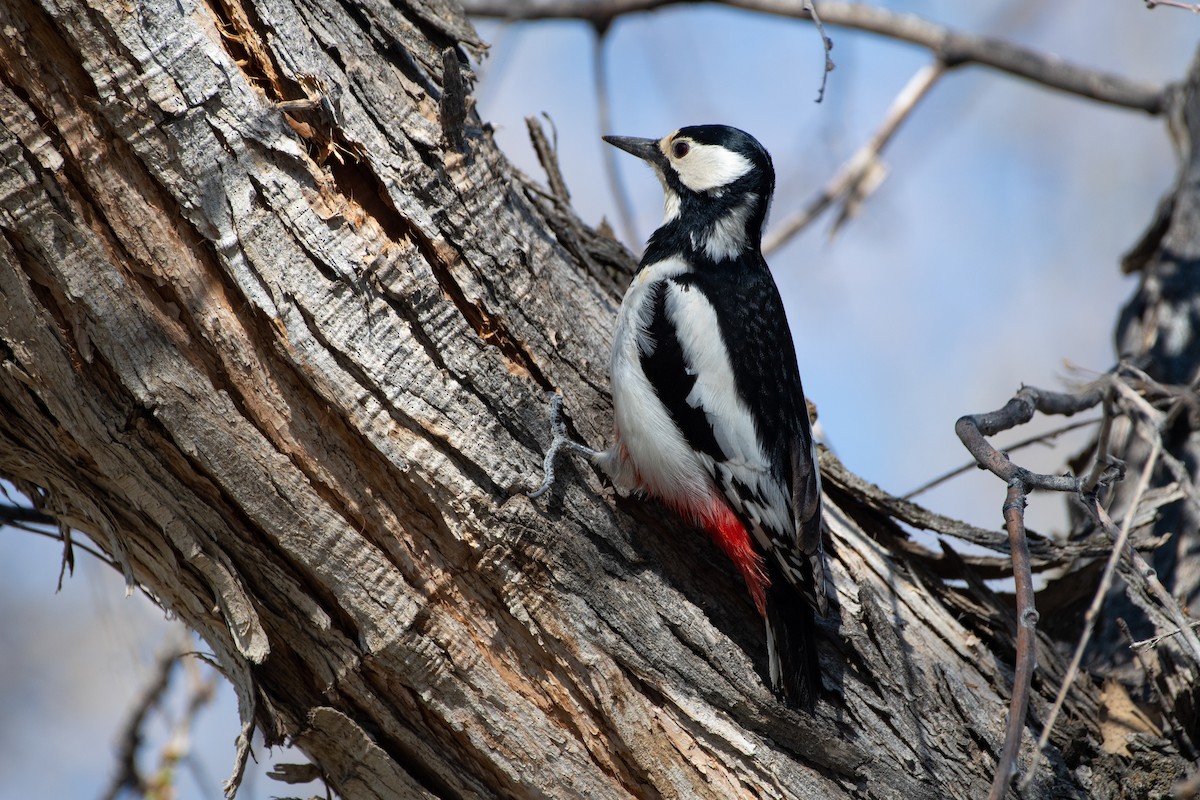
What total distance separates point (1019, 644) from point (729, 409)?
1258 millimetres

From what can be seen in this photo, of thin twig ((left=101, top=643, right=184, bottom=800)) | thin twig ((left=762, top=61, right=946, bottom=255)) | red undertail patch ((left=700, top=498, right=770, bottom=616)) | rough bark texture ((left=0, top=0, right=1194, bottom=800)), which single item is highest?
thin twig ((left=762, top=61, right=946, bottom=255))

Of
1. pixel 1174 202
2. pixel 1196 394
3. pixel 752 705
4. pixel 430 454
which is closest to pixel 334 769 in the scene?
pixel 430 454

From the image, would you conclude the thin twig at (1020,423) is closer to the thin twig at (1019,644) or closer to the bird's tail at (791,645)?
the thin twig at (1019,644)

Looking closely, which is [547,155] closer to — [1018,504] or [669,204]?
[669,204]

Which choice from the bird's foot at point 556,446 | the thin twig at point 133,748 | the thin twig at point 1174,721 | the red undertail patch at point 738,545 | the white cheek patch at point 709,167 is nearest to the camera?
the bird's foot at point 556,446

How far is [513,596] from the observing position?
229cm

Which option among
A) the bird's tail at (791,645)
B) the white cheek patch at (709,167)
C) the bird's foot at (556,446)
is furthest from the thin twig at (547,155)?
the bird's tail at (791,645)

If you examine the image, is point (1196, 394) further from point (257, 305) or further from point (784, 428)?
point (257, 305)

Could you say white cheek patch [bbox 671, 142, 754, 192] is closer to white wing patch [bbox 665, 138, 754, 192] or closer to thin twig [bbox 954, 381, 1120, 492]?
white wing patch [bbox 665, 138, 754, 192]

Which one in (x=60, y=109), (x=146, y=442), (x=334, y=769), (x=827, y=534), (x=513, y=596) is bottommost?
(x=334, y=769)

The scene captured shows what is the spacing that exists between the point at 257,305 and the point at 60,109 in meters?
0.53

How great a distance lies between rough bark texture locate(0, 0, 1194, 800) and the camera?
2.01 metres

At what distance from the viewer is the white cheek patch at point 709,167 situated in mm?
3557

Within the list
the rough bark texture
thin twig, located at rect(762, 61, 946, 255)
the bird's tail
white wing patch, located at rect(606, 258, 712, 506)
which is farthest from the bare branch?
the bird's tail
